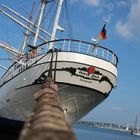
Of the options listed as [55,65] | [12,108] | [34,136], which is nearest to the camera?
[34,136]

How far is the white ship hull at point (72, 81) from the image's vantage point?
1900 centimetres

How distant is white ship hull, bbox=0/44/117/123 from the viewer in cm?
1900

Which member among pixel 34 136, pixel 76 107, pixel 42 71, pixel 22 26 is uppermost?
pixel 22 26

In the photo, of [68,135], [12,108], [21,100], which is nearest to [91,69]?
[21,100]

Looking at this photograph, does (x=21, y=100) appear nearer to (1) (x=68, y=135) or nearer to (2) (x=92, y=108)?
(2) (x=92, y=108)

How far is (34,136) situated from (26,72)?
19099mm

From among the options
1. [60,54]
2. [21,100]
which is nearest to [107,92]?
[60,54]

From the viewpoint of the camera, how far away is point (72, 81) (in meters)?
19.0

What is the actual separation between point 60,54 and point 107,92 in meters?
3.92

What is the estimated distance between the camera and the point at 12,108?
23.7 metres

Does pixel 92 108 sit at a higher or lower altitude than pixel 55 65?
lower

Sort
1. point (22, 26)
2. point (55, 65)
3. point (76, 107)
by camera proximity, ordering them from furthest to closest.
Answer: point (22, 26) < point (76, 107) < point (55, 65)

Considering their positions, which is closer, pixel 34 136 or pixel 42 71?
pixel 34 136

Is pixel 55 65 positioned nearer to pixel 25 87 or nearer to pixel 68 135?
pixel 25 87
